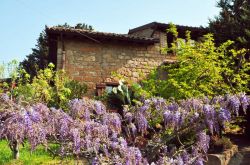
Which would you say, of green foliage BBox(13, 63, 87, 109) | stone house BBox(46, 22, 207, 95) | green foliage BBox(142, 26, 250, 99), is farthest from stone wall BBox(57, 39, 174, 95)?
green foliage BBox(142, 26, 250, 99)

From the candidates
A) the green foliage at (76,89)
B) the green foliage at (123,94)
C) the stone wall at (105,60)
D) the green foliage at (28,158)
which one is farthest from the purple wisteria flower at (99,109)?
the stone wall at (105,60)

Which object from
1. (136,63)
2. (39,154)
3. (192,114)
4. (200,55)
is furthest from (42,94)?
(192,114)

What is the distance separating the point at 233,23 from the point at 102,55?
5.11 metres

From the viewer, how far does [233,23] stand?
14.7 metres

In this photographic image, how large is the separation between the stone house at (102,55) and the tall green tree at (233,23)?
2.46m

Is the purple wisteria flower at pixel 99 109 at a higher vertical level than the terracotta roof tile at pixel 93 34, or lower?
lower

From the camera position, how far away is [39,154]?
840 cm

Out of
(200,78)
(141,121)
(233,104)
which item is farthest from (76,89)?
(233,104)

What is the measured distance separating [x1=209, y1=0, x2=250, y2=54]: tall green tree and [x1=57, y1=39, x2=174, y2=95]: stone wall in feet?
9.09

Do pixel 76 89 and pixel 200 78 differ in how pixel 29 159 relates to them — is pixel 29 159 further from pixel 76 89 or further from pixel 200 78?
pixel 76 89

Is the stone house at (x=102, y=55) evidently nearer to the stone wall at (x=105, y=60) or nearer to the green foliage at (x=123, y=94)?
the stone wall at (x=105, y=60)

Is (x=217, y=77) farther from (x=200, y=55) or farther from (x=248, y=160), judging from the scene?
(x=248, y=160)

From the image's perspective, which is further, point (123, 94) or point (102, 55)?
point (102, 55)

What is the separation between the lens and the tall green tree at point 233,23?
14136 millimetres
